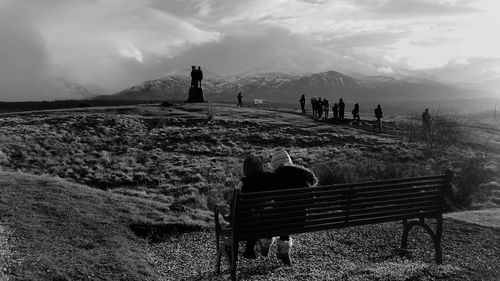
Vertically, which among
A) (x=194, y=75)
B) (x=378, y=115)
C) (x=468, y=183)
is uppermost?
(x=194, y=75)

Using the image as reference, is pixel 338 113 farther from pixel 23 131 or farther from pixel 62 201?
pixel 62 201

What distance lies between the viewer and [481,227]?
11820 millimetres

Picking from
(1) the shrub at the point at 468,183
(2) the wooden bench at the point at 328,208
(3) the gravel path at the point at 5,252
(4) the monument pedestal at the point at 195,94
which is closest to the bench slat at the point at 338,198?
(2) the wooden bench at the point at 328,208

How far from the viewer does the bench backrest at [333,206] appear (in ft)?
25.0

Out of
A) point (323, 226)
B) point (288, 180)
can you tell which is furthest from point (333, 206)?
point (288, 180)

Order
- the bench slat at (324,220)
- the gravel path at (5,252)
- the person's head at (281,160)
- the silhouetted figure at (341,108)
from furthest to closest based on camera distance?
the silhouetted figure at (341,108)
the person's head at (281,160)
the bench slat at (324,220)
the gravel path at (5,252)

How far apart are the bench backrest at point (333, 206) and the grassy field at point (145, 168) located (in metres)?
2.06

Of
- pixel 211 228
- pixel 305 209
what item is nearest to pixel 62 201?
pixel 211 228

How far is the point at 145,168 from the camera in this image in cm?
2855

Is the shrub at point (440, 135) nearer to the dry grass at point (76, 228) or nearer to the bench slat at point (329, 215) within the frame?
the dry grass at point (76, 228)

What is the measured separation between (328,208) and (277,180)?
3.33ft

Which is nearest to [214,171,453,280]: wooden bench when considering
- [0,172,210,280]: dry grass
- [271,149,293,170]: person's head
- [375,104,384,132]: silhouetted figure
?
[271,149,293,170]: person's head

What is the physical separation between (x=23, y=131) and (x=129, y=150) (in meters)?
8.32

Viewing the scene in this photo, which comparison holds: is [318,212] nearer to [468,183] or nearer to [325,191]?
[325,191]
